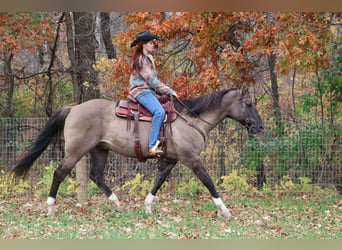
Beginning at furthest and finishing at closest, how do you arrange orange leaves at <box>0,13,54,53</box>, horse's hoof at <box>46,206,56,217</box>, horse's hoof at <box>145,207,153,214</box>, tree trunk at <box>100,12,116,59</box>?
tree trunk at <box>100,12,116,59</box> → orange leaves at <box>0,13,54,53</box> → horse's hoof at <box>145,207,153,214</box> → horse's hoof at <box>46,206,56,217</box>

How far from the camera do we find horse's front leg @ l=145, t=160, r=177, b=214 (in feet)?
23.0

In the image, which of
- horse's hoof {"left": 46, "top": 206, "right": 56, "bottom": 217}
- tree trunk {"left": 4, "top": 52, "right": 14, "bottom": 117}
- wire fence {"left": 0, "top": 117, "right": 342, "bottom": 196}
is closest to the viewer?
horse's hoof {"left": 46, "top": 206, "right": 56, "bottom": 217}

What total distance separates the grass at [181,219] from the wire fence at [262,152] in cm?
44

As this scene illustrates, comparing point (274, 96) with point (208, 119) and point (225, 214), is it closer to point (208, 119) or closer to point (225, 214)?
point (208, 119)

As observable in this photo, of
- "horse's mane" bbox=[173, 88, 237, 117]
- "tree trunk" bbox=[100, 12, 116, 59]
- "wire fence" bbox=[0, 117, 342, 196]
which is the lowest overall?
"wire fence" bbox=[0, 117, 342, 196]

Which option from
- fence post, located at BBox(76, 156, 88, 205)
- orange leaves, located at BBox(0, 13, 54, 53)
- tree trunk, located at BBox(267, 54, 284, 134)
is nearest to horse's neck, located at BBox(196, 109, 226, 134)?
tree trunk, located at BBox(267, 54, 284, 134)

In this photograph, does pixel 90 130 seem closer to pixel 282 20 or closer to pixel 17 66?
pixel 282 20

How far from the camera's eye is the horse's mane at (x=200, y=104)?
7043 millimetres

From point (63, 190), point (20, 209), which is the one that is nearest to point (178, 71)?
point (63, 190)

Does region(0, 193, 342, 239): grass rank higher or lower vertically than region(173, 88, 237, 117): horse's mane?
lower

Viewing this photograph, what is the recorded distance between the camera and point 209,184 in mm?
6648

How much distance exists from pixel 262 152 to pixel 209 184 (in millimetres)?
2564

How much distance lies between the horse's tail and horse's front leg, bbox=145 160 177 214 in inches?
65.0

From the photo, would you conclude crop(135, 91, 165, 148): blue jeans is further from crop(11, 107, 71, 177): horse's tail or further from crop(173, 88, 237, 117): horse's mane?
crop(11, 107, 71, 177): horse's tail
